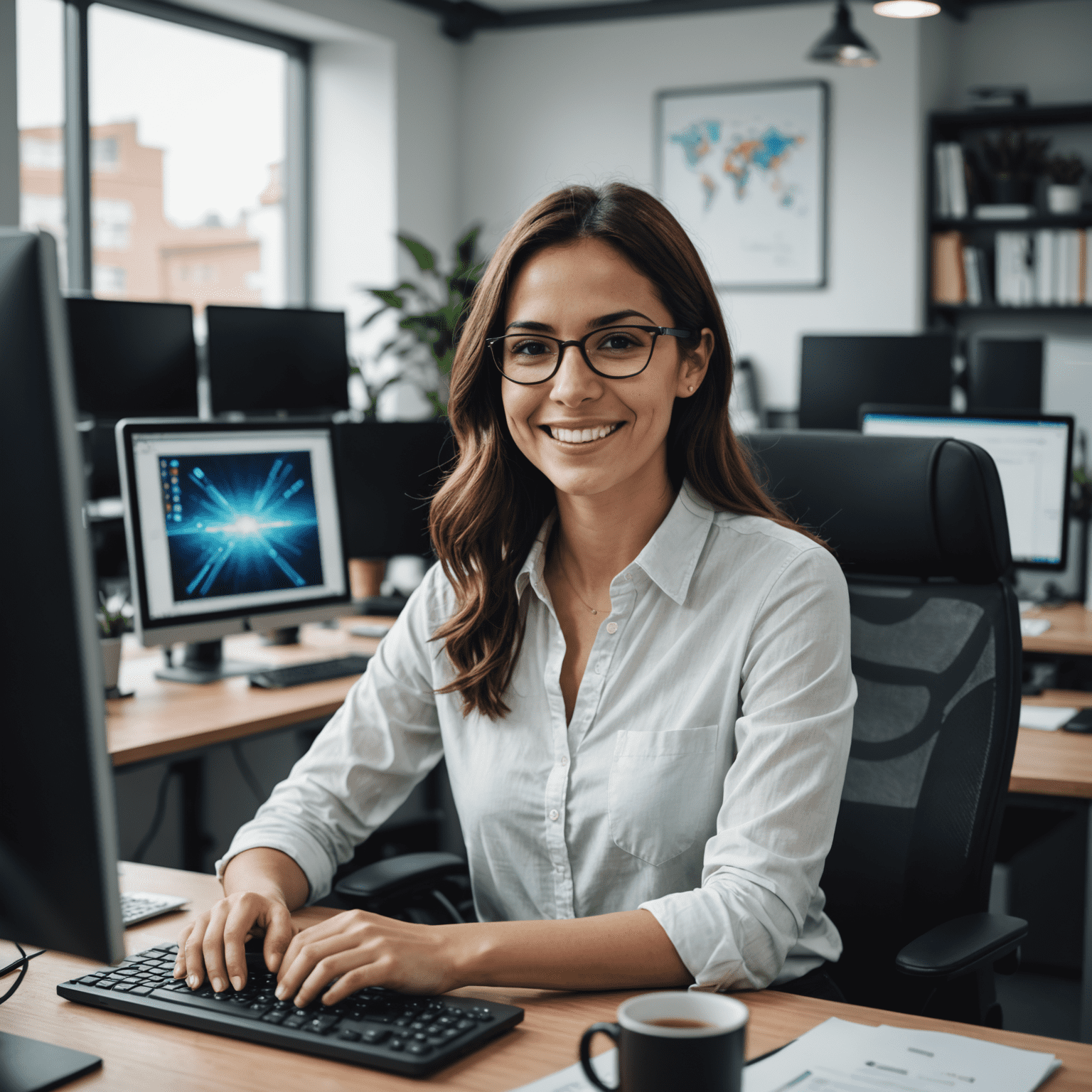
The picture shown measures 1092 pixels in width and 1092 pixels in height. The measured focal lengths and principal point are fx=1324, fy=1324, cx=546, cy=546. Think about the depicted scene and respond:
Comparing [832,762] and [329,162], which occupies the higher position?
[329,162]

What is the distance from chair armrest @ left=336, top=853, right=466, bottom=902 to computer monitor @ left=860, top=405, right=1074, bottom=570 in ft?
5.65

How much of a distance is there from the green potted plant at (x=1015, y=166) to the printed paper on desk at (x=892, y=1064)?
508 cm

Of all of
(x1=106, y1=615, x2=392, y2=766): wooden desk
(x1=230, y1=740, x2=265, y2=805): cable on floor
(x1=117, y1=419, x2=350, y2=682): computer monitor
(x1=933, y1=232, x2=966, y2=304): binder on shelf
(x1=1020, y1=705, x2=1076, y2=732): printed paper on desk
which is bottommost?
(x1=230, y1=740, x2=265, y2=805): cable on floor

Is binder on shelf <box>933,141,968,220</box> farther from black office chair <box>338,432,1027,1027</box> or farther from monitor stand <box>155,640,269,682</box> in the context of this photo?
black office chair <box>338,432,1027,1027</box>

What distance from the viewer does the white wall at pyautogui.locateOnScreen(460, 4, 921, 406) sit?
18.0 feet

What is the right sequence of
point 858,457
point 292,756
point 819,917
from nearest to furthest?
1. point 819,917
2. point 858,457
3. point 292,756

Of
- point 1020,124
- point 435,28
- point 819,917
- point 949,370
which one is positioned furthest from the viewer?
point 435,28

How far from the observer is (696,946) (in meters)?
1.12

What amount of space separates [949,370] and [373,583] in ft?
5.13

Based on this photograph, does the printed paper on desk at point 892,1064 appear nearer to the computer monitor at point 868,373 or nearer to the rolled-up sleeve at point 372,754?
the rolled-up sleeve at point 372,754

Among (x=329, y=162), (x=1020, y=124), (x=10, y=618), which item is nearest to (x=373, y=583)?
(x=10, y=618)

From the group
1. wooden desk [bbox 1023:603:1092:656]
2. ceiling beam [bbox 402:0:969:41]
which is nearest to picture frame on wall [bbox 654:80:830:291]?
ceiling beam [bbox 402:0:969:41]

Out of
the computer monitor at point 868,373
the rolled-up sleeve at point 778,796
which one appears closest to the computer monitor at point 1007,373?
the computer monitor at point 868,373

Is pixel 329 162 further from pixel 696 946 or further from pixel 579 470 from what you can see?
pixel 696 946
